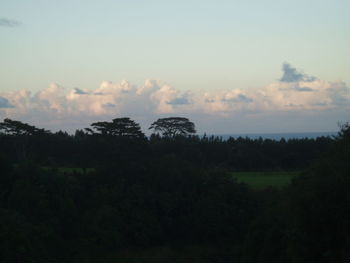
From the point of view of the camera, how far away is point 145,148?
148 ft

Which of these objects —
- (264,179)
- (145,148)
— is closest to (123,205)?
(145,148)

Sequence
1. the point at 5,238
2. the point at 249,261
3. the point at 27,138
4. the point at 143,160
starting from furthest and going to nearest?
the point at 27,138 < the point at 143,160 < the point at 249,261 < the point at 5,238

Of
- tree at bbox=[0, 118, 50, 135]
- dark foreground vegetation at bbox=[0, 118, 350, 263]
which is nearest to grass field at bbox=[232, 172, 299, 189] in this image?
dark foreground vegetation at bbox=[0, 118, 350, 263]

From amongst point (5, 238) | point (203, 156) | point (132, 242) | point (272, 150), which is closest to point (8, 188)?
point (132, 242)

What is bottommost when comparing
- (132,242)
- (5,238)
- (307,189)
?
(132,242)

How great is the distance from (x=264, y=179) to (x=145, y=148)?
1145 cm

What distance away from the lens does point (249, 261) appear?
96.9 ft

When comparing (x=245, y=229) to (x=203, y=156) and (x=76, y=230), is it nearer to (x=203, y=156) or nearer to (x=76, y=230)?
(x=76, y=230)

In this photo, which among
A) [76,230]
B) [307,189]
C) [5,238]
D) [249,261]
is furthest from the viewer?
[76,230]

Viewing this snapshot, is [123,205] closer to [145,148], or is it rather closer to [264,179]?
[145,148]

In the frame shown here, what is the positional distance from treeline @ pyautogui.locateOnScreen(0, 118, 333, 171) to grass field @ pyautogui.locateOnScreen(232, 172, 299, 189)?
2.77m

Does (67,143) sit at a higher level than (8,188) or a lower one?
higher

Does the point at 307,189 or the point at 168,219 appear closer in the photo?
the point at 307,189

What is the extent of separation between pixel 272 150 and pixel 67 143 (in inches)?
892
